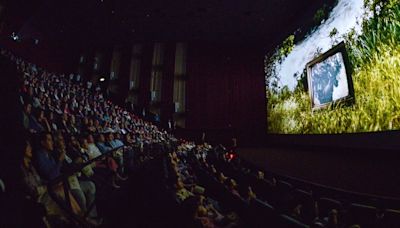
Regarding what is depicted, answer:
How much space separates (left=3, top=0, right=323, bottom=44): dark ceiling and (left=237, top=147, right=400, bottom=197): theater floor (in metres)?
3.37

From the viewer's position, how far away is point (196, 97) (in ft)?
30.7

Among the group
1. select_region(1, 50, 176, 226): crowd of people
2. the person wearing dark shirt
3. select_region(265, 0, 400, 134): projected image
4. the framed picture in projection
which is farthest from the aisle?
the framed picture in projection

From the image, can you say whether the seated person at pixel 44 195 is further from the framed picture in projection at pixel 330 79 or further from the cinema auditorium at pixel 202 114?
the framed picture in projection at pixel 330 79

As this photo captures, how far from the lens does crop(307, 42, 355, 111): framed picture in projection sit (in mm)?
4902

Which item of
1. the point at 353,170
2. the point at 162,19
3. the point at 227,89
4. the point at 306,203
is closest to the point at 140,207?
the point at 306,203

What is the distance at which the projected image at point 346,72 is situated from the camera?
13.1ft

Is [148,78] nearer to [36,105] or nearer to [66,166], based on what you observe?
[36,105]

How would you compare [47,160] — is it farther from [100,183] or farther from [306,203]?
[306,203]

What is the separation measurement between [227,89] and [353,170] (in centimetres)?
597

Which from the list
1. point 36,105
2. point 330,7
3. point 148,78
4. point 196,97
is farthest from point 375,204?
point 148,78

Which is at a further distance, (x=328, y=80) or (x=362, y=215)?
(x=328, y=80)

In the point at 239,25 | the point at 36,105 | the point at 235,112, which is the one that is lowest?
the point at 36,105

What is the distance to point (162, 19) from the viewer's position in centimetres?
782

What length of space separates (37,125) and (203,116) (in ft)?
21.5
